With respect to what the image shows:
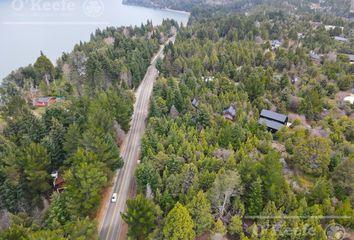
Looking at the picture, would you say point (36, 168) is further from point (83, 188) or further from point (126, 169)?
point (126, 169)

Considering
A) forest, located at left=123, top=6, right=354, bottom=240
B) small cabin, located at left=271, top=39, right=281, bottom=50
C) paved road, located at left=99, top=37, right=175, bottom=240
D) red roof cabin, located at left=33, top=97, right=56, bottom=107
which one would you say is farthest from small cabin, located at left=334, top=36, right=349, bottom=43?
red roof cabin, located at left=33, top=97, right=56, bottom=107

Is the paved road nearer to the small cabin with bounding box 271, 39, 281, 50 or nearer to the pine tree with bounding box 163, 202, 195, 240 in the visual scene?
the pine tree with bounding box 163, 202, 195, 240

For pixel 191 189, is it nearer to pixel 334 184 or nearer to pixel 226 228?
pixel 226 228

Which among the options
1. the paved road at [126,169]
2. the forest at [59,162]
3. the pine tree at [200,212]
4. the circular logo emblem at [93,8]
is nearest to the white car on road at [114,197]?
the paved road at [126,169]

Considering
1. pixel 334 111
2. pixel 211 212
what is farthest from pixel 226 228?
pixel 334 111

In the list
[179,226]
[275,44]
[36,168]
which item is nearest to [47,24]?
[275,44]

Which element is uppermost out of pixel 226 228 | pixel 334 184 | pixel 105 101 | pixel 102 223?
pixel 105 101

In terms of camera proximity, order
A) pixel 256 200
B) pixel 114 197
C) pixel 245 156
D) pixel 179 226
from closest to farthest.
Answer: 1. pixel 179 226
2. pixel 256 200
3. pixel 245 156
4. pixel 114 197
